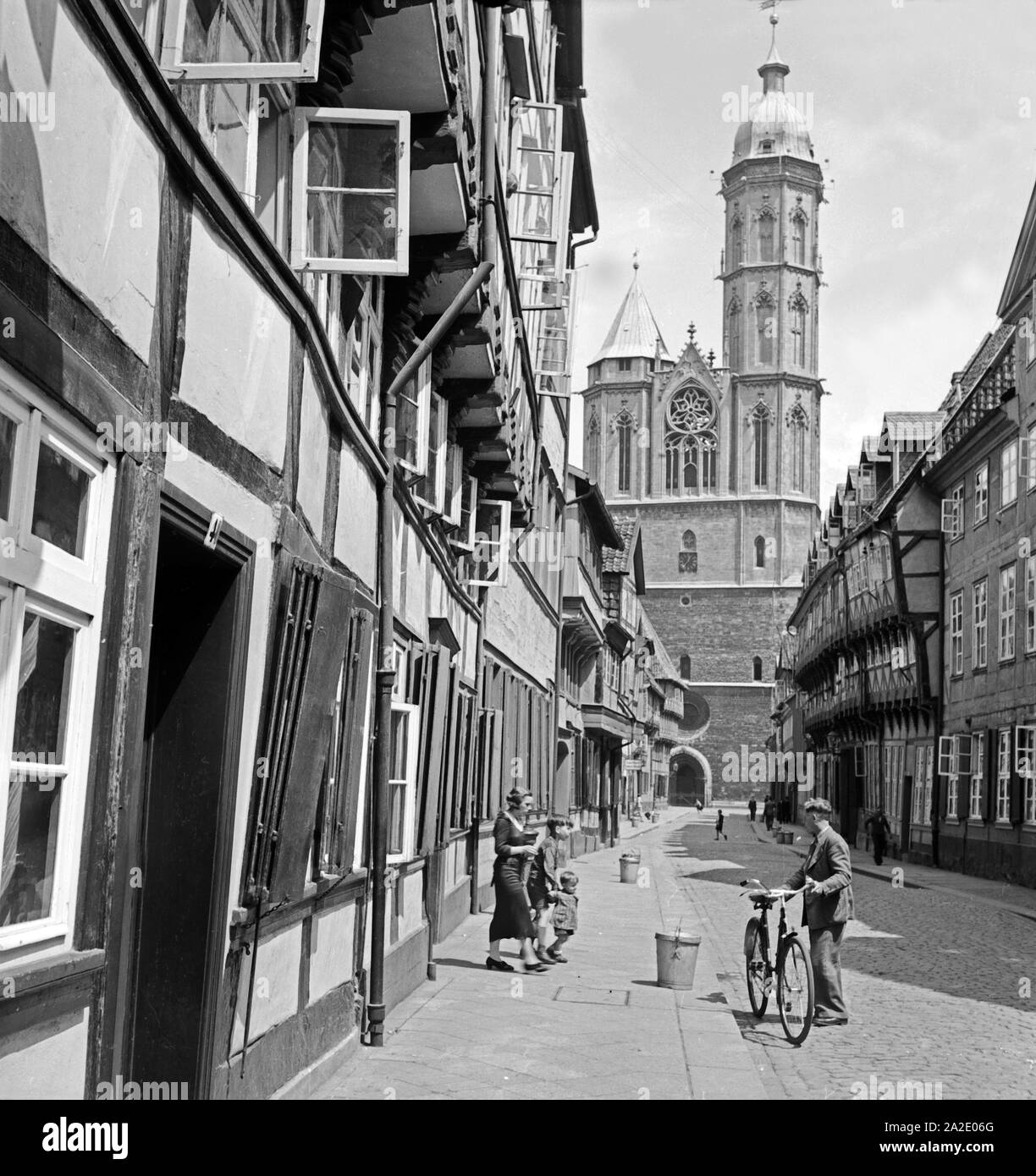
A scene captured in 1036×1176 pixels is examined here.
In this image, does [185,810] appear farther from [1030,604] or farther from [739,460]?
[739,460]

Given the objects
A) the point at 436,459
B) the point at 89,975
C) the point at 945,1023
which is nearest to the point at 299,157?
the point at 89,975

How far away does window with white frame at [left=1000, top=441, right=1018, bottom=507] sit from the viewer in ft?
97.1

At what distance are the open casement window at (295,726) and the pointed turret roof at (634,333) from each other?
103023 mm

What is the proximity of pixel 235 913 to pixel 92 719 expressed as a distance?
1994mm

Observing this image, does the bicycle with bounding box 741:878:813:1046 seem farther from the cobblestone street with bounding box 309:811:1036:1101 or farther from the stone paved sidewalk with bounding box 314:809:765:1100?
the stone paved sidewalk with bounding box 314:809:765:1100

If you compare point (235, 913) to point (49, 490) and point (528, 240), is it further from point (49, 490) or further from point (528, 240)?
point (528, 240)

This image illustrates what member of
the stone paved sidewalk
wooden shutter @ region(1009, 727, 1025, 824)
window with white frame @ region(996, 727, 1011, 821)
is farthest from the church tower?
the stone paved sidewalk

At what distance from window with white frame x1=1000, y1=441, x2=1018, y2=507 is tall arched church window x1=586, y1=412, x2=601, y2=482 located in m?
77.2

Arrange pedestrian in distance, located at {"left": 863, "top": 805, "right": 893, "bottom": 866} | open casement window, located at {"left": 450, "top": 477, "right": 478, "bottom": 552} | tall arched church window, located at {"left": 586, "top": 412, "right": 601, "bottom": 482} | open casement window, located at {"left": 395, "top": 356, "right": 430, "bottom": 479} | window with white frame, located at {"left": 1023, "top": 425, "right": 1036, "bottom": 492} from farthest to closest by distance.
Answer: tall arched church window, located at {"left": 586, "top": 412, "right": 601, "bottom": 482} → pedestrian in distance, located at {"left": 863, "top": 805, "right": 893, "bottom": 866} → window with white frame, located at {"left": 1023, "top": 425, "right": 1036, "bottom": 492} → open casement window, located at {"left": 450, "top": 477, "right": 478, "bottom": 552} → open casement window, located at {"left": 395, "top": 356, "right": 430, "bottom": 479}

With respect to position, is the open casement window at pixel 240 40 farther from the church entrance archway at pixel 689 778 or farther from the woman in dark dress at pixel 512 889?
the church entrance archway at pixel 689 778

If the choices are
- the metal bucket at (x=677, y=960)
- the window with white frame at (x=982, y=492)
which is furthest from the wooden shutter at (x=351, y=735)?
the window with white frame at (x=982, y=492)

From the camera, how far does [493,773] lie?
19.7m

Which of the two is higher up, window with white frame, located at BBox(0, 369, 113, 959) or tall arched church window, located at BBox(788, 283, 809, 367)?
tall arched church window, located at BBox(788, 283, 809, 367)

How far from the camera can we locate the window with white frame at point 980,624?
3209 centimetres
